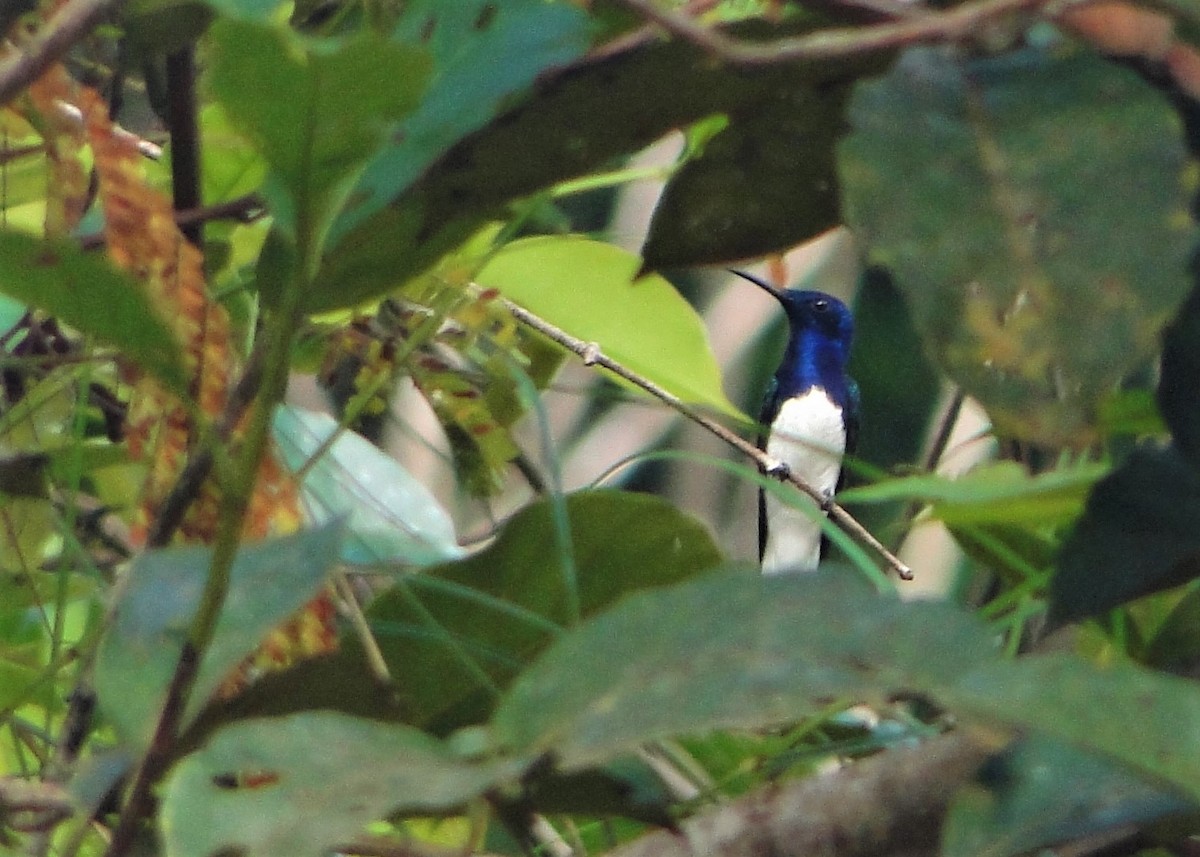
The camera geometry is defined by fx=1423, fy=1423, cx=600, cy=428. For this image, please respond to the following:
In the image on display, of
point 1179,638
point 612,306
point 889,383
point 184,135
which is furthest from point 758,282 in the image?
point 1179,638

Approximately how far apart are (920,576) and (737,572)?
4.26ft

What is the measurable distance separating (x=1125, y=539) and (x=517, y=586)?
206 millimetres

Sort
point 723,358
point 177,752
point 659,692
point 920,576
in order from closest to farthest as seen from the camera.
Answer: point 659,692 → point 177,752 → point 920,576 → point 723,358

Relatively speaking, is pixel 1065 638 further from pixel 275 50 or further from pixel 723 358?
pixel 723 358

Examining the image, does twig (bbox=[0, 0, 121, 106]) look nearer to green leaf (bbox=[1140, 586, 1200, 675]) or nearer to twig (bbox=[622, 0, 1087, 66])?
twig (bbox=[622, 0, 1087, 66])

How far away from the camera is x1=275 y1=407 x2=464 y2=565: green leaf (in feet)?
1.82

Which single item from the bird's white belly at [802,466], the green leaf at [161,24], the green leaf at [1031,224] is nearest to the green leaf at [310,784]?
the green leaf at [1031,224]

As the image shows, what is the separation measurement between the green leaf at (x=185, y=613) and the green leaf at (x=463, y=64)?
6 centimetres

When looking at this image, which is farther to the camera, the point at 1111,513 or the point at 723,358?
the point at 723,358

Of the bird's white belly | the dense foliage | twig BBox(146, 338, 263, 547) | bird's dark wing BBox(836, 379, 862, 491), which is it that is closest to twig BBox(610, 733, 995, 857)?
the dense foliage

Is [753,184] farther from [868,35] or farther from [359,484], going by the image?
[359,484]

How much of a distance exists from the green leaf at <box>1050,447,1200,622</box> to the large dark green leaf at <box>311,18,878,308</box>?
0.35ft

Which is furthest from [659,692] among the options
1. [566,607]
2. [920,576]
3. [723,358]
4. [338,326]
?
[723,358]

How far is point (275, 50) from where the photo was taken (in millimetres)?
228
